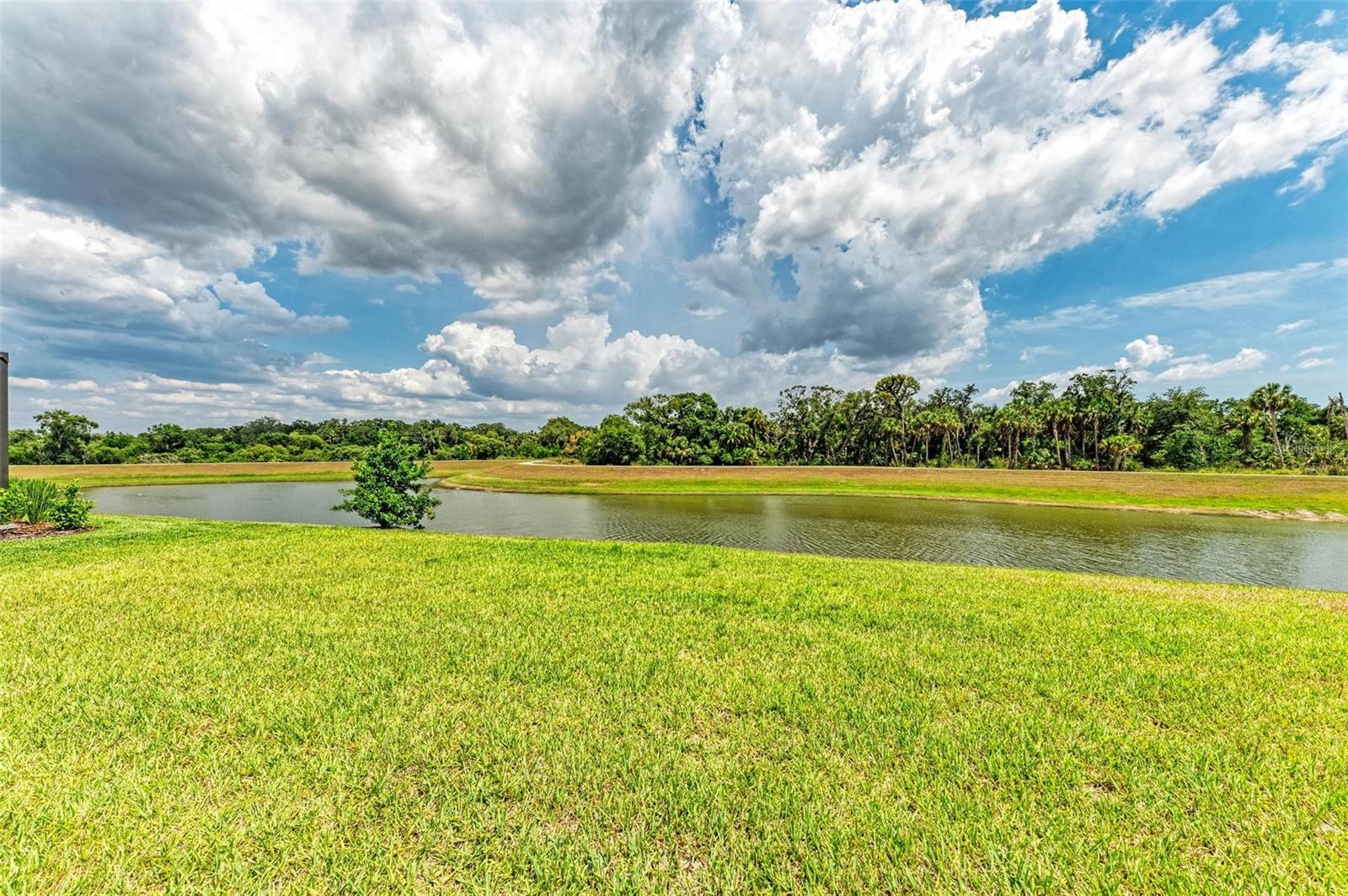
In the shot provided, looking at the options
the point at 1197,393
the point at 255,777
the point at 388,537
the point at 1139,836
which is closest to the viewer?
the point at 1139,836

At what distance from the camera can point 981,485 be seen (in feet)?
140

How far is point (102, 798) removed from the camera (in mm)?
3217

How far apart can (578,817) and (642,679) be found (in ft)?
6.07

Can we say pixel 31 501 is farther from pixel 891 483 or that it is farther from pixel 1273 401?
pixel 1273 401

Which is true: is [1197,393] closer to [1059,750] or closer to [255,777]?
[1059,750]

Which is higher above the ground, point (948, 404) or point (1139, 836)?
point (948, 404)

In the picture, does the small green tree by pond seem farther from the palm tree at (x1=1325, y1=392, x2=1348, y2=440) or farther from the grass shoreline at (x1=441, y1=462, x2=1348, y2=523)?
the palm tree at (x1=1325, y1=392, x2=1348, y2=440)

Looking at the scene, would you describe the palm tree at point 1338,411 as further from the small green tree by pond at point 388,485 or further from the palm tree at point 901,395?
the small green tree by pond at point 388,485

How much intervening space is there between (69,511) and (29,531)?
2.81 feet

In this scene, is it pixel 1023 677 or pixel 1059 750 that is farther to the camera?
pixel 1023 677

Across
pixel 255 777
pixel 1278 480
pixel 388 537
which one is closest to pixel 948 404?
pixel 1278 480

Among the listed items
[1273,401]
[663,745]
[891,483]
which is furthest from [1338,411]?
[663,745]

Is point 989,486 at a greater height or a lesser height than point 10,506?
lesser

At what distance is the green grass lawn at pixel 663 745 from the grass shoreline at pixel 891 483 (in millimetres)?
36263
